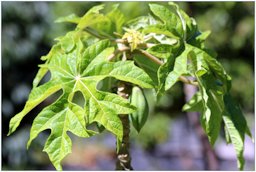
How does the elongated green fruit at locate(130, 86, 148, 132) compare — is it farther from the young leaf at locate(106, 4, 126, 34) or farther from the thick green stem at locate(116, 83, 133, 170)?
the young leaf at locate(106, 4, 126, 34)

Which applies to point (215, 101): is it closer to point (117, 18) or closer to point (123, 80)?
point (123, 80)

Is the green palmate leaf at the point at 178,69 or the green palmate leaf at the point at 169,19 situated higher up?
the green palmate leaf at the point at 169,19

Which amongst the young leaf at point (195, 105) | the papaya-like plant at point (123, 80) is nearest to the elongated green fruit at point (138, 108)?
the papaya-like plant at point (123, 80)

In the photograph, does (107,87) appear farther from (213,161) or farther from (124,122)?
(213,161)

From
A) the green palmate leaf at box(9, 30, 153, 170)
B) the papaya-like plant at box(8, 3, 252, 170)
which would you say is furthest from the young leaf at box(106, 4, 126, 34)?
the green palmate leaf at box(9, 30, 153, 170)

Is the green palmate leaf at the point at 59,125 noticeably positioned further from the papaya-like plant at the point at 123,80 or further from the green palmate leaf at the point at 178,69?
the green palmate leaf at the point at 178,69

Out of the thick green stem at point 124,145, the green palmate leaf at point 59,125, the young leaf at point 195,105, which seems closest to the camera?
the green palmate leaf at point 59,125

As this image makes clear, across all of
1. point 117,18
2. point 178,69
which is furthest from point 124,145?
point 117,18

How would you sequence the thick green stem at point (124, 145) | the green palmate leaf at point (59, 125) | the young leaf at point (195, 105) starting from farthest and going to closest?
the young leaf at point (195, 105) → the thick green stem at point (124, 145) → the green palmate leaf at point (59, 125)
